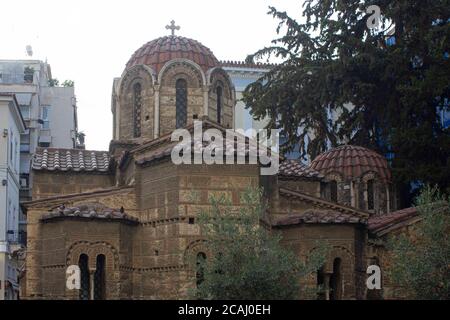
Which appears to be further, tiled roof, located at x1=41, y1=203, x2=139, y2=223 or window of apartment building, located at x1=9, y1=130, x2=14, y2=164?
window of apartment building, located at x1=9, y1=130, x2=14, y2=164

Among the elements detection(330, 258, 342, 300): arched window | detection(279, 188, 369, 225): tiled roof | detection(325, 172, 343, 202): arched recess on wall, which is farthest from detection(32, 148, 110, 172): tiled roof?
detection(330, 258, 342, 300): arched window

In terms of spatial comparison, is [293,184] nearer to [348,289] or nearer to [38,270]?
[348,289]

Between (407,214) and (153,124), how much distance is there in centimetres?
648

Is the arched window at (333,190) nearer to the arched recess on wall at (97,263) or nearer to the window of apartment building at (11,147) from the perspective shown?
the arched recess on wall at (97,263)

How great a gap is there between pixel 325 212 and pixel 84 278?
5399 millimetres

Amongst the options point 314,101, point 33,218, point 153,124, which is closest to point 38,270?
point 33,218

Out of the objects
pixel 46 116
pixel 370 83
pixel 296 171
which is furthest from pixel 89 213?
pixel 46 116

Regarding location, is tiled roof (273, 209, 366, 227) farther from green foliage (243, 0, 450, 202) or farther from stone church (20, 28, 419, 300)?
green foliage (243, 0, 450, 202)

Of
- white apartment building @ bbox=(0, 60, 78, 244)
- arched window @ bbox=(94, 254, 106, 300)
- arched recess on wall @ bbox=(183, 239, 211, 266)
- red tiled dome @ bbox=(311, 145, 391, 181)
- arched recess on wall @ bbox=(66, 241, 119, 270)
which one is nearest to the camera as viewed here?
arched recess on wall @ bbox=(183, 239, 211, 266)

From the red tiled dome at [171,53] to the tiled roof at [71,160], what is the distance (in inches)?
102

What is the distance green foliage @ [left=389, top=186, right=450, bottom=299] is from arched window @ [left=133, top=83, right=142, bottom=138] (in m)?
8.98

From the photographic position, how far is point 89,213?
20344 millimetres

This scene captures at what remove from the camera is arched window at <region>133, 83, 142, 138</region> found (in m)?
25.0

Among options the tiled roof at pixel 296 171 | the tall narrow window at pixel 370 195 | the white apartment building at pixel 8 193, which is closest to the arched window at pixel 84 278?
the tiled roof at pixel 296 171
